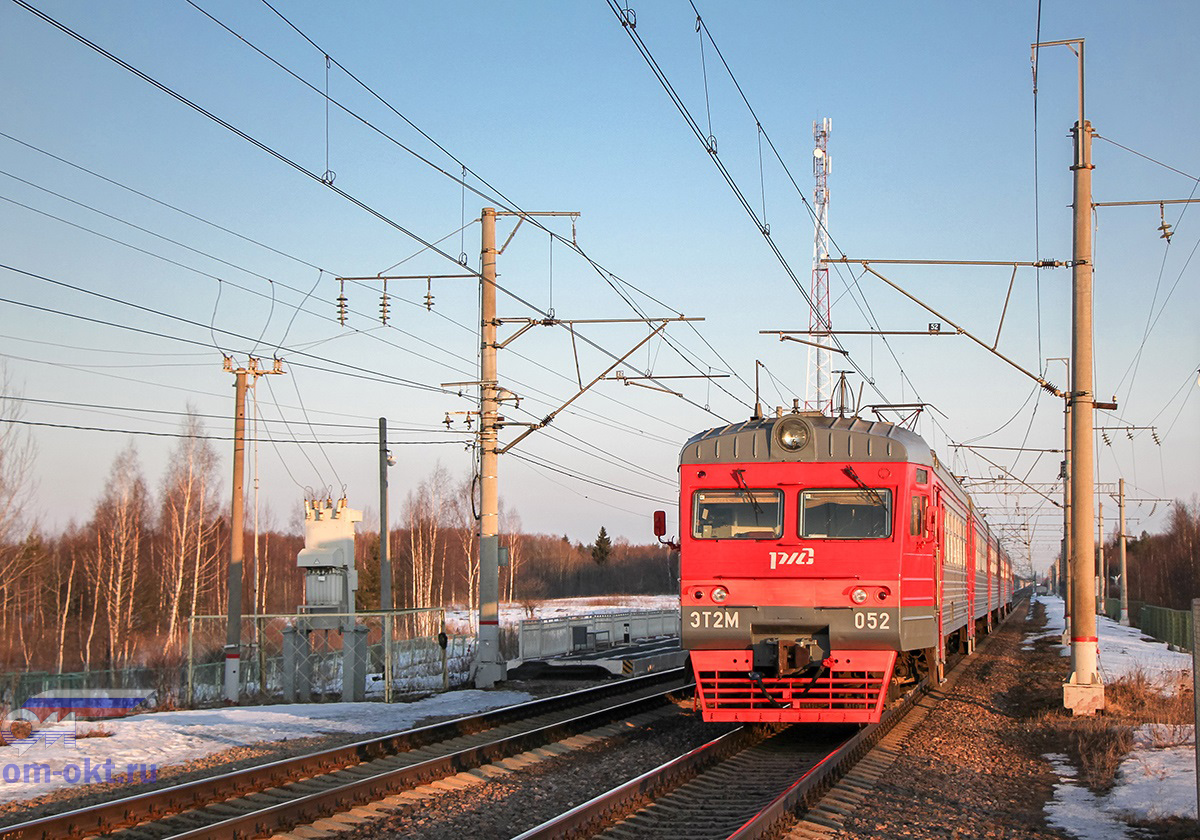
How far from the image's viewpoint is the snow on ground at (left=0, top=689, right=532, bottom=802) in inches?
431

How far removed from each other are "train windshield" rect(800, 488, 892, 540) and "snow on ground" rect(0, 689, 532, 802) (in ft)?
20.7

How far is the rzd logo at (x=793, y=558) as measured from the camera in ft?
40.2

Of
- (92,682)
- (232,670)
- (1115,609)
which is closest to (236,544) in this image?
(232,670)

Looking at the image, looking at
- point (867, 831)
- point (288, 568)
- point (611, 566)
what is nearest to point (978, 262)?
point (867, 831)

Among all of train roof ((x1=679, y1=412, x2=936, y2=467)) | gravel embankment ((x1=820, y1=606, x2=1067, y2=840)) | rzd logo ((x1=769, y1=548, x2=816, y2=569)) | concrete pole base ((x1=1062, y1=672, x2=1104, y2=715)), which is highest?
Result: train roof ((x1=679, y1=412, x2=936, y2=467))

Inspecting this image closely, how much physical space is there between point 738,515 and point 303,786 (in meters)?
5.30

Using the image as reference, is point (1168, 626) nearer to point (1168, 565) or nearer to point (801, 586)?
point (801, 586)

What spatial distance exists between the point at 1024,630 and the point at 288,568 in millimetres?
60602

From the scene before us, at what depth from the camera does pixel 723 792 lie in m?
10.3

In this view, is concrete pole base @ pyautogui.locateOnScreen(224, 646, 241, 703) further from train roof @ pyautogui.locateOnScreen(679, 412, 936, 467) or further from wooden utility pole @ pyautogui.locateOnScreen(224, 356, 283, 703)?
train roof @ pyautogui.locateOnScreen(679, 412, 936, 467)

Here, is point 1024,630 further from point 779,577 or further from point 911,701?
point 779,577

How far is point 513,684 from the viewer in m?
21.6

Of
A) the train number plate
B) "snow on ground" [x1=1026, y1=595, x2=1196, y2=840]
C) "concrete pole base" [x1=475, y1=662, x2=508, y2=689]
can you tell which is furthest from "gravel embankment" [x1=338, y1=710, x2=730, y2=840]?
"concrete pole base" [x1=475, y1=662, x2=508, y2=689]

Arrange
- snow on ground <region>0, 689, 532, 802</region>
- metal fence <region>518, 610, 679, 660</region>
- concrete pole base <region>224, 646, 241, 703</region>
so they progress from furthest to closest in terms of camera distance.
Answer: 1. metal fence <region>518, 610, 679, 660</region>
2. concrete pole base <region>224, 646, 241, 703</region>
3. snow on ground <region>0, 689, 532, 802</region>
